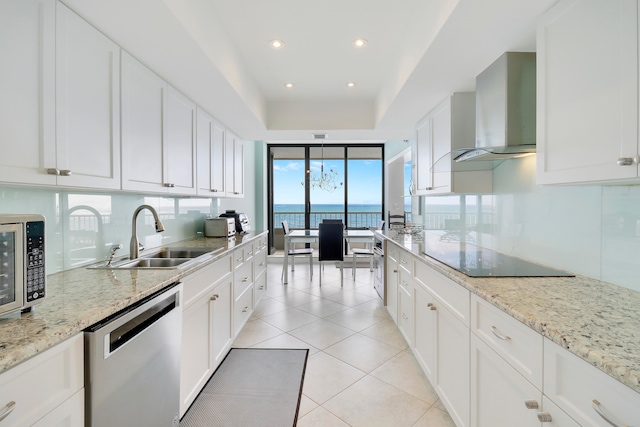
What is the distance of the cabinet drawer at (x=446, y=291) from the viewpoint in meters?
1.44

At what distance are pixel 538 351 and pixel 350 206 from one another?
572cm

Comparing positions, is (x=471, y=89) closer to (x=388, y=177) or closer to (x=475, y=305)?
(x=475, y=305)

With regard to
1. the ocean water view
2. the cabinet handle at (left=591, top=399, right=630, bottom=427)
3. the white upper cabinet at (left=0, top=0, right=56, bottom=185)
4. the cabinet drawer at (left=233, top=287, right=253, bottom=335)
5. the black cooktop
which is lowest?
the cabinet drawer at (left=233, top=287, right=253, bottom=335)

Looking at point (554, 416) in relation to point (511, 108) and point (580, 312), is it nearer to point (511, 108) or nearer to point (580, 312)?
point (580, 312)

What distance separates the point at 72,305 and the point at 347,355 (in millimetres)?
2048

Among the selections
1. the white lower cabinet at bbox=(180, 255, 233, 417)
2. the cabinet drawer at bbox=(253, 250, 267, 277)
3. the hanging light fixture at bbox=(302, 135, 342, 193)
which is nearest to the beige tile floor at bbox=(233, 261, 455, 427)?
the cabinet drawer at bbox=(253, 250, 267, 277)

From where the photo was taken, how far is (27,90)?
113cm

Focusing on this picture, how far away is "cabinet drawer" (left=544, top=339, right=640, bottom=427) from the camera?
2.24ft

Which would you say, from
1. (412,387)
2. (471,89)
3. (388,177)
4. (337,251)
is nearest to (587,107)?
(471,89)

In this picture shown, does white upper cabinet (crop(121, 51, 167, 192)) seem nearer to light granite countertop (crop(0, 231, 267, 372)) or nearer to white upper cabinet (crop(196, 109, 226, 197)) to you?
light granite countertop (crop(0, 231, 267, 372))

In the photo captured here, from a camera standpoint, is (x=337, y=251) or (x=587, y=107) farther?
(x=337, y=251)

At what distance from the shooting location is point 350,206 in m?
6.64

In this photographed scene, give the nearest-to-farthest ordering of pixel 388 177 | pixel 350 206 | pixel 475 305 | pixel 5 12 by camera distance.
A: pixel 5 12, pixel 475 305, pixel 388 177, pixel 350 206

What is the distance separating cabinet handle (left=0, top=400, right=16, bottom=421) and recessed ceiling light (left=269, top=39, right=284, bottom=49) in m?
2.69
